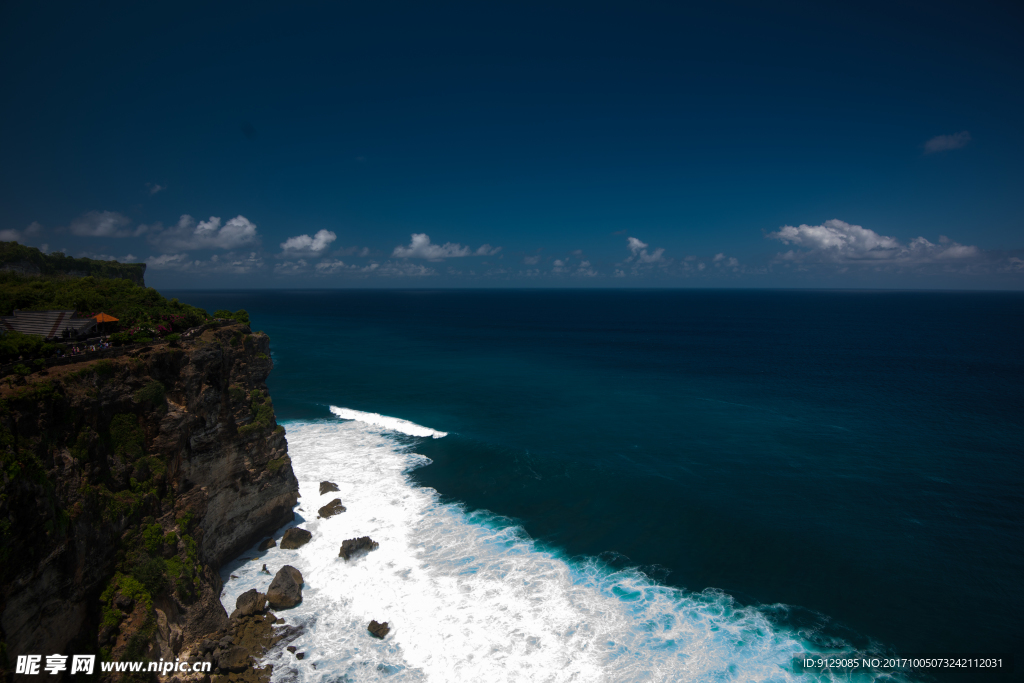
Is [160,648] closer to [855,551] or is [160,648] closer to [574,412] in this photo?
[855,551]

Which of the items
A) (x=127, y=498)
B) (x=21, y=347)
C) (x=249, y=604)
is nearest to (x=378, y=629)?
(x=249, y=604)

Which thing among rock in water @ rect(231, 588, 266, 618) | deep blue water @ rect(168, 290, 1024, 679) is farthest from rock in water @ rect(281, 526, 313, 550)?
deep blue water @ rect(168, 290, 1024, 679)

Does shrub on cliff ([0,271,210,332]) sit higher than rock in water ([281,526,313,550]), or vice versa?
shrub on cliff ([0,271,210,332])

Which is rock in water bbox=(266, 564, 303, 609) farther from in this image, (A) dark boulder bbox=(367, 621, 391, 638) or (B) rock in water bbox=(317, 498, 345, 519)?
(B) rock in water bbox=(317, 498, 345, 519)

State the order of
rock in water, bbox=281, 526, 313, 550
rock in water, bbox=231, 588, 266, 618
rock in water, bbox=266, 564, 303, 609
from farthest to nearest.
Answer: rock in water, bbox=281, 526, 313, 550 < rock in water, bbox=266, 564, 303, 609 < rock in water, bbox=231, 588, 266, 618

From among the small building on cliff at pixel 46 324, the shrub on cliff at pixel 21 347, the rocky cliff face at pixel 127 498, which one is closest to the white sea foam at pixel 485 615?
the rocky cliff face at pixel 127 498

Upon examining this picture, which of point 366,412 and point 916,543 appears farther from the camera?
point 366,412

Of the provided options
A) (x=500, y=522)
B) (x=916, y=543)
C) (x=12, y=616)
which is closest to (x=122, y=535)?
(x=12, y=616)
